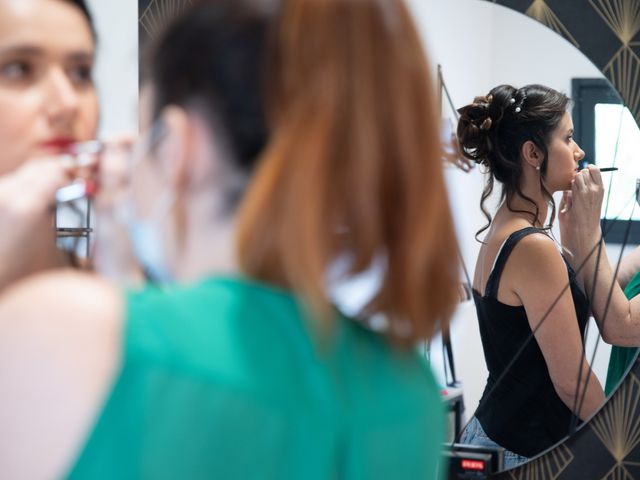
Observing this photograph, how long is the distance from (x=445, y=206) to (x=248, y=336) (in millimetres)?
139

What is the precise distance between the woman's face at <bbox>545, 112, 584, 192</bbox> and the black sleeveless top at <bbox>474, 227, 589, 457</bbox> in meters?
0.09

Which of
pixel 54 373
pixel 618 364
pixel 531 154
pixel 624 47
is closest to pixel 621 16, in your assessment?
pixel 624 47

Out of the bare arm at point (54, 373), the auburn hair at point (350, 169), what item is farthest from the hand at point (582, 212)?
the bare arm at point (54, 373)

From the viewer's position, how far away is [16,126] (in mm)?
744

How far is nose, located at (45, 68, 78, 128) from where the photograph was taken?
750 millimetres

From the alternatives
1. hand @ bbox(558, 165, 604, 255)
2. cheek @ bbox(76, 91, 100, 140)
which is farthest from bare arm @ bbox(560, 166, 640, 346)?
cheek @ bbox(76, 91, 100, 140)

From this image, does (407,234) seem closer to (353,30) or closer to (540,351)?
(353,30)

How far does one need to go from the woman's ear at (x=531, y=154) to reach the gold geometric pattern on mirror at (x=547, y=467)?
0.48 metres

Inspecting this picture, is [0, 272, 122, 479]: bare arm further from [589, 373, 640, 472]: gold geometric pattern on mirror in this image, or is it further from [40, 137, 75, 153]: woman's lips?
[589, 373, 640, 472]: gold geometric pattern on mirror

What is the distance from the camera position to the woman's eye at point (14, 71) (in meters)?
→ 0.74

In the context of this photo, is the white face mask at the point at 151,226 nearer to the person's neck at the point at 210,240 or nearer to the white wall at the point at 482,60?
Answer: the person's neck at the point at 210,240

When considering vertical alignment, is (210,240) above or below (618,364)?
above

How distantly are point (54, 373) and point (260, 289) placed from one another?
0.12 metres

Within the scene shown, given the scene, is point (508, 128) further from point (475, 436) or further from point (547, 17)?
point (475, 436)
